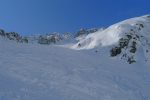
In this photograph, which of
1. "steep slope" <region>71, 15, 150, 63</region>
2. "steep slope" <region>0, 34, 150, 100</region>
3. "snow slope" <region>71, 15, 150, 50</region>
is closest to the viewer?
"steep slope" <region>0, 34, 150, 100</region>

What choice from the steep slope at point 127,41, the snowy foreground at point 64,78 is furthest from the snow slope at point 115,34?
the snowy foreground at point 64,78

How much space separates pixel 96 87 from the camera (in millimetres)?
18656

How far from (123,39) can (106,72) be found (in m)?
13.8

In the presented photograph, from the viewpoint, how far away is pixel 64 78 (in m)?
19.2

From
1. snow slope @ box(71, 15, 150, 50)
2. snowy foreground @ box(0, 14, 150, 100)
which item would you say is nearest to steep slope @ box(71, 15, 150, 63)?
snow slope @ box(71, 15, 150, 50)

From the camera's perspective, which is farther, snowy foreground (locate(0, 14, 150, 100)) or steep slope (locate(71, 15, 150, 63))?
steep slope (locate(71, 15, 150, 63))

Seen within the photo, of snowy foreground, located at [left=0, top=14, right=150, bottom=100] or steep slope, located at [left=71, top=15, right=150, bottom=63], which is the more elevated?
steep slope, located at [left=71, top=15, right=150, bottom=63]

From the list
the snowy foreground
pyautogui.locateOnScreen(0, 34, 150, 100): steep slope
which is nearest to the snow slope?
the snowy foreground

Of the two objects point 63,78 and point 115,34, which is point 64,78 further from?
point 115,34

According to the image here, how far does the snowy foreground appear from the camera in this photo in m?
16.0

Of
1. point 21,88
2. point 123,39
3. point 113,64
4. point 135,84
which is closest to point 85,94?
point 21,88

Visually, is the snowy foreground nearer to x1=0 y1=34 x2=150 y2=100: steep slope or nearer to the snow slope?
x1=0 y1=34 x2=150 y2=100: steep slope

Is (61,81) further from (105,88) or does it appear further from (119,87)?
(119,87)

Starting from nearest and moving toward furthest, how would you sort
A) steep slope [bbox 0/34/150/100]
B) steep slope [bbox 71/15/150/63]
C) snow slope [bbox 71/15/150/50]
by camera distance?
steep slope [bbox 0/34/150/100] → steep slope [bbox 71/15/150/63] → snow slope [bbox 71/15/150/50]
